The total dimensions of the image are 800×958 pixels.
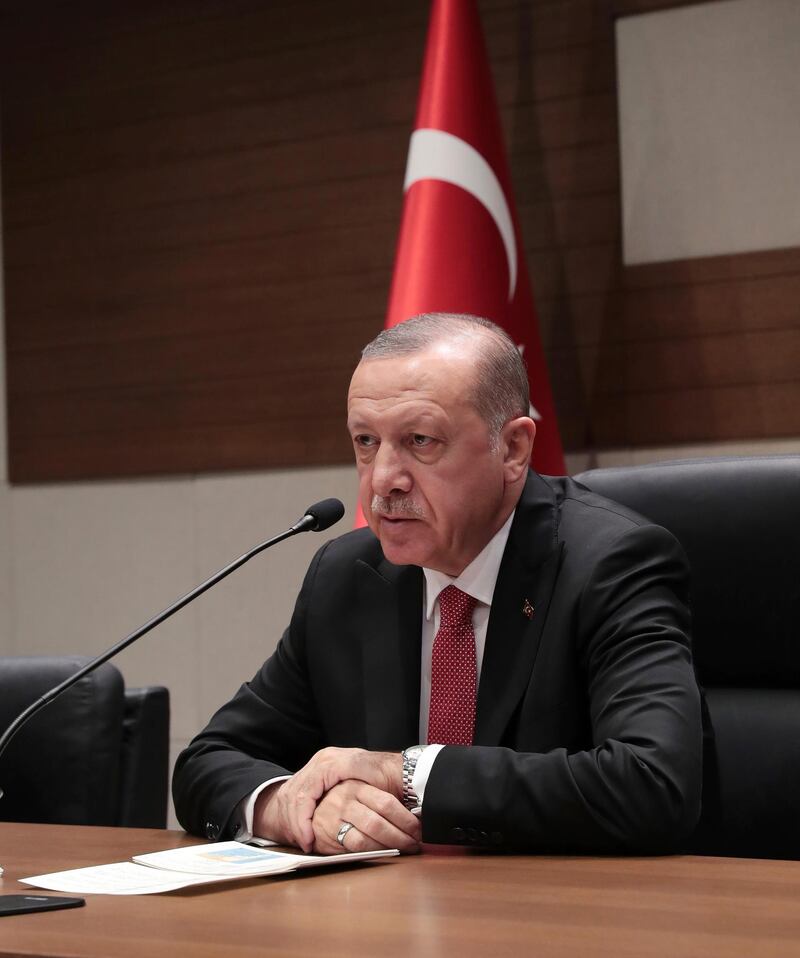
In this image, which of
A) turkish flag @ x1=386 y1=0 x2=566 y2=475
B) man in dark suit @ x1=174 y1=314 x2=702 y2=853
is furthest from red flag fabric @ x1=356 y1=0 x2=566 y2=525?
man in dark suit @ x1=174 y1=314 x2=702 y2=853

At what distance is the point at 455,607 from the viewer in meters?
1.93

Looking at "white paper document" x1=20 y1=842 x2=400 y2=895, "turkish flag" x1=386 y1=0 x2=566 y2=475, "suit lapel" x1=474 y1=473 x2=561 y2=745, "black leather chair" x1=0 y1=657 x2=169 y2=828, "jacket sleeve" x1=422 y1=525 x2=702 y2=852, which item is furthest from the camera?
"turkish flag" x1=386 y1=0 x2=566 y2=475

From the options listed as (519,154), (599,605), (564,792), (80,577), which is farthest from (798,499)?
(80,577)

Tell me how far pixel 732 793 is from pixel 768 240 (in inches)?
73.7

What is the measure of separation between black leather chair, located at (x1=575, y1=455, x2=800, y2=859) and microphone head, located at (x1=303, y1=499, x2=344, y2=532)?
53 cm

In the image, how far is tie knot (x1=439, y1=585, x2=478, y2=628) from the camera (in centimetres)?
192

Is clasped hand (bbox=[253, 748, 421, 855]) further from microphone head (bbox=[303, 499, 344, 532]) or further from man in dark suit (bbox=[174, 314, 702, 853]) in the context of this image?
microphone head (bbox=[303, 499, 344, 532])

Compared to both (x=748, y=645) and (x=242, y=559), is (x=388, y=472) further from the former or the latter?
(x=748, y=645)

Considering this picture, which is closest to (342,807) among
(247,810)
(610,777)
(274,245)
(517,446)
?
(247,810)

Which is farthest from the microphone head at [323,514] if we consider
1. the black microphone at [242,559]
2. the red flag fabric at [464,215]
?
the red flag fabric at [464,215]

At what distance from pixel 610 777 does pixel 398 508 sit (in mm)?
509

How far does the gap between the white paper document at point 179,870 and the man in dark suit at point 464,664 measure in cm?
10

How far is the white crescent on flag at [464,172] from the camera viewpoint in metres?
3.32

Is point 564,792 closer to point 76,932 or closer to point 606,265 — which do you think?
point 76,932
